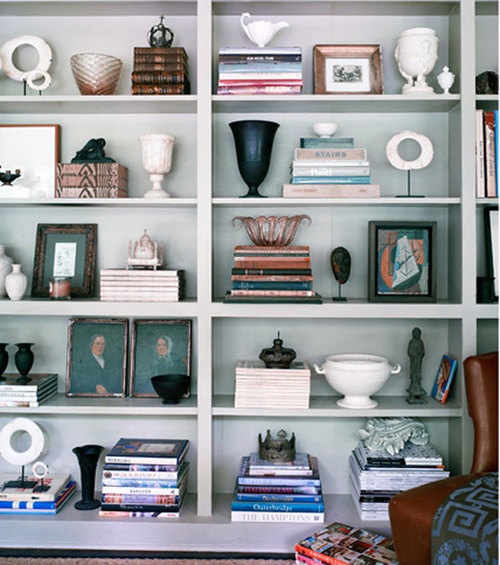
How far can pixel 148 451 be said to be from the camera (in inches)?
116

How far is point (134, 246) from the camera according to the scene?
122 inches

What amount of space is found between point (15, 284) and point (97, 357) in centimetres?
49

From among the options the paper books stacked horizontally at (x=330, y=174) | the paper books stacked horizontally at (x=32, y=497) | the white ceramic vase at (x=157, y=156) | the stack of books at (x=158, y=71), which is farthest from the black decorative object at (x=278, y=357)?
the stack of books at (x=158, y=71)

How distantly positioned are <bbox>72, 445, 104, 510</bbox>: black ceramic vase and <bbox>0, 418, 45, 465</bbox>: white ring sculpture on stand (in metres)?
0.21

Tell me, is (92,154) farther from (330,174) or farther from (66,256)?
(330,174)

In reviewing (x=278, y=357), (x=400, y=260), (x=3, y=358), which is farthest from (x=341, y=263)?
(x=3, y=358)

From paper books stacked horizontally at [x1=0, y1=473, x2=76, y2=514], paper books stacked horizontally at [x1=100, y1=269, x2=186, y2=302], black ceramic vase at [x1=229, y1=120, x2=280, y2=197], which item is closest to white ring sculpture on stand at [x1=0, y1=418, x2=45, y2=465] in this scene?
paper books stacked horizontally at [x1=0, y1=473, x2=76, y2=514]

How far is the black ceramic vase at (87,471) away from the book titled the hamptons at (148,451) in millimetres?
70

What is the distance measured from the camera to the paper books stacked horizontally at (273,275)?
112 inches

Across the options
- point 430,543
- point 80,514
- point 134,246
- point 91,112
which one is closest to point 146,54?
point 91,112

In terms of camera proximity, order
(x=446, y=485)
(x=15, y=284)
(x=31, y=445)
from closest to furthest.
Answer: (x=446, y=485)
(x=15, y=284)
(x=31, y=445)

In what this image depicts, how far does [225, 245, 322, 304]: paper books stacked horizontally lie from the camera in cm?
285

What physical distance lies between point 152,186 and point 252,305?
0.76m

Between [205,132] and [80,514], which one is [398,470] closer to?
[80,514]
